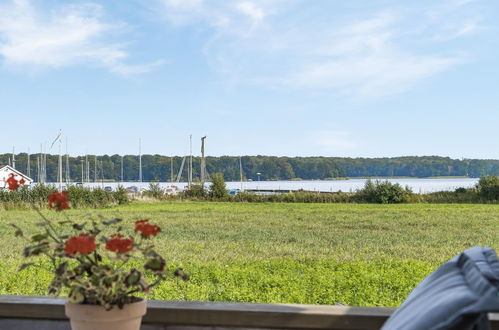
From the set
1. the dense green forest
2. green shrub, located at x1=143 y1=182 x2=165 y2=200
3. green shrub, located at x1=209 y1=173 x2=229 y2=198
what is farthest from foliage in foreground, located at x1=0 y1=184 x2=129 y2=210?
the dense green forest

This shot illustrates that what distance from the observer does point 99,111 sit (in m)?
23.3

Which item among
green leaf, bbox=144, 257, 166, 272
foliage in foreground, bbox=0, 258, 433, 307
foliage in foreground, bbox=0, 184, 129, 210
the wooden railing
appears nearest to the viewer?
green leaf, bbox=144, 257, 166, 272

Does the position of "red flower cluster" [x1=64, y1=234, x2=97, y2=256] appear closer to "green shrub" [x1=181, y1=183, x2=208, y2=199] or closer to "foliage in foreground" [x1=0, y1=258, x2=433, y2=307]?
"foliage in foreground" [x1=0, y1=258, x2=433, y2=307]

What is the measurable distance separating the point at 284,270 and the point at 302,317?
3.59 metres

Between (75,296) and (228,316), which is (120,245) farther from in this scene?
(228,316)

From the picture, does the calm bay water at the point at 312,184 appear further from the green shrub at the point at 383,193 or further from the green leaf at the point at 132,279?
the green leaf at the point at 132,279

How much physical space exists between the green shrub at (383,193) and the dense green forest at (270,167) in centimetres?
633

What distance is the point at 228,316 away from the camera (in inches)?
74.4

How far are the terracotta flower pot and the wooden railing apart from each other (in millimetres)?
335

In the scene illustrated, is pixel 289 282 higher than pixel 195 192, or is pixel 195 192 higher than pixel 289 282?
pixel 195 192

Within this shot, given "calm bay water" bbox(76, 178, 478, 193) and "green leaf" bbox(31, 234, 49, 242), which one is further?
"calm bay water" bbox(76, 178, 478, 193)

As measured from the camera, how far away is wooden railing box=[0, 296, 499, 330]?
1.85m

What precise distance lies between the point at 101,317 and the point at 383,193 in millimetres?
18995

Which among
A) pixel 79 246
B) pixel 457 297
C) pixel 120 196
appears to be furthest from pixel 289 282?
pixel 120 196
